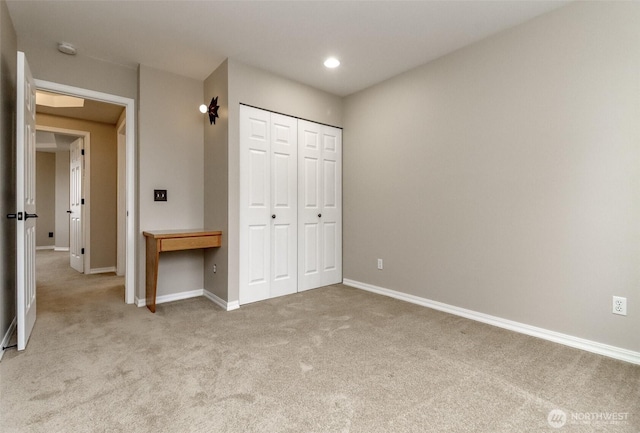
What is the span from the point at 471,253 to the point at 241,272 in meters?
2.25

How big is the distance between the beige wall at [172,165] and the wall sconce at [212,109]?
0.70 ft

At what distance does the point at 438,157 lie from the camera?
3.17m

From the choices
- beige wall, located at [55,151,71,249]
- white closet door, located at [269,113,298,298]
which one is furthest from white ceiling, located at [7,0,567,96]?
beige wall, located at [55,151,71,249]

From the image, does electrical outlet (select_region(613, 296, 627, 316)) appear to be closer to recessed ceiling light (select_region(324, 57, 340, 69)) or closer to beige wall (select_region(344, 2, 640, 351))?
beige wall (select_region(344, 2, 640, 351))

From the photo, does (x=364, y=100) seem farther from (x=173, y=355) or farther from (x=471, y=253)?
(x=173, y=355)

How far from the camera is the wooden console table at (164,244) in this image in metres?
2.93

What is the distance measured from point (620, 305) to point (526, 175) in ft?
3.54

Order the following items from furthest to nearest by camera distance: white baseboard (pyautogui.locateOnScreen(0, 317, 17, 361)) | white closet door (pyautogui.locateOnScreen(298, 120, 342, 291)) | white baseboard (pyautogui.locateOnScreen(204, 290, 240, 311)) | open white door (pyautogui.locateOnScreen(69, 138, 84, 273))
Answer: open white door (pyautogui.locateOnScreen(69, 138, 84, 273)), white closet door (pyautogui.locateOnScreen(298, 120, 342, 291)), white baseboard (pyautogui.locateOnScreen(204, 290, 240, 311)), white baseboard (pyautogui.locateOnScreen(0, 317, 17, 361))

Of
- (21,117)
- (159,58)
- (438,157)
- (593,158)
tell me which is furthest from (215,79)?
(593,158)

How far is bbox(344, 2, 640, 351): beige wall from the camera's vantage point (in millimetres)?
2141

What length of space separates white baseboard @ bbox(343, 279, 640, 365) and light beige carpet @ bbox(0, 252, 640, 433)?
85mm

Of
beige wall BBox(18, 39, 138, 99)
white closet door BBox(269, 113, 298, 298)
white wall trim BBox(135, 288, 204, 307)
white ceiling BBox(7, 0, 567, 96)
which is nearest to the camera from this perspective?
white ceiling BBox(7, 0, 567, 96)

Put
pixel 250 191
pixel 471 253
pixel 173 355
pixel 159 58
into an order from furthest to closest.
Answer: pixel 250 191, pixel 159 58, pixel 471 253, pixel 173 355

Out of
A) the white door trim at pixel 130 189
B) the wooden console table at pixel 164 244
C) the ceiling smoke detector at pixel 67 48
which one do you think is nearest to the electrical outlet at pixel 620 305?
the wooden console table at pixel 164 244
